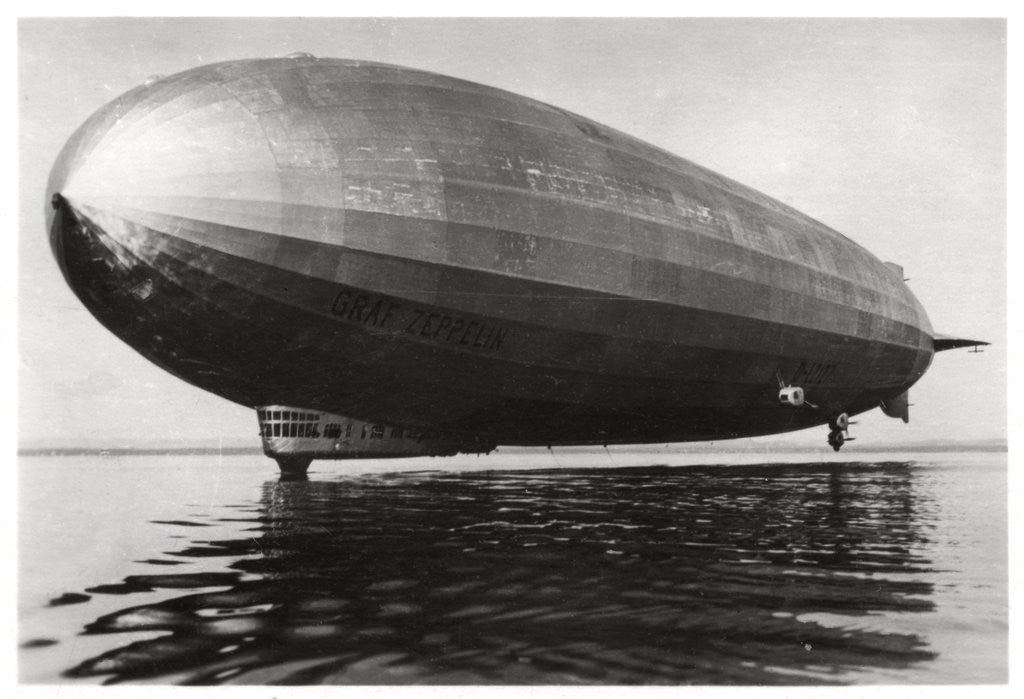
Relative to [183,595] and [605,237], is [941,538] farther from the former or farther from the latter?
[183,595]

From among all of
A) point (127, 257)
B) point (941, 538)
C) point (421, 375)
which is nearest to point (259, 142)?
point (127, 257)

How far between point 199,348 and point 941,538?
34.7ft

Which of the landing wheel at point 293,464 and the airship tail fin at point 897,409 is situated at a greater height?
the airship tail fin at point 897,409

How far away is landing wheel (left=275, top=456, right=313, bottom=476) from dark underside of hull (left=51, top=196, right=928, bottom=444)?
11845mm

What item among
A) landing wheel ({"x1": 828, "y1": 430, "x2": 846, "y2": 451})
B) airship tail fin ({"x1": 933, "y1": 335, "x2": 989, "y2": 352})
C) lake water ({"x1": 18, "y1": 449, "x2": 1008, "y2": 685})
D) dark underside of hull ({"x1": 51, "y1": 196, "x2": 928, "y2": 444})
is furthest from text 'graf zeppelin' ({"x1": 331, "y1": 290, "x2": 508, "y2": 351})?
airship tail fin ({"x1": 933, "y1": 335, "x2": 989, "y2": 352})

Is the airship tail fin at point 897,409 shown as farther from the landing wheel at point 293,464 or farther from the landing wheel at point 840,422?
the landing wheel at point 293,464

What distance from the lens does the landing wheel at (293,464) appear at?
24859mm

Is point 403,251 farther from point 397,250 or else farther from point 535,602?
point 535,602

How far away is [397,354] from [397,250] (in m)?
1.56

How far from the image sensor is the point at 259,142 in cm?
970

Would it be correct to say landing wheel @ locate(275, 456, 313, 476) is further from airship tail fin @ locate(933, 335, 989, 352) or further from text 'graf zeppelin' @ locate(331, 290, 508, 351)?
airship tail fin @ locate(933, 335, 989, 352)

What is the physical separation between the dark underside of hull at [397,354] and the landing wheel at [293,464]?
38.9 ft

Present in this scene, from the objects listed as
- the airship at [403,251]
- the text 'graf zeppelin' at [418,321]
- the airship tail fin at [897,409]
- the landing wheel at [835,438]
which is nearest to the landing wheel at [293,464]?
the airship at [403,251]

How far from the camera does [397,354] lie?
11.1 metres
